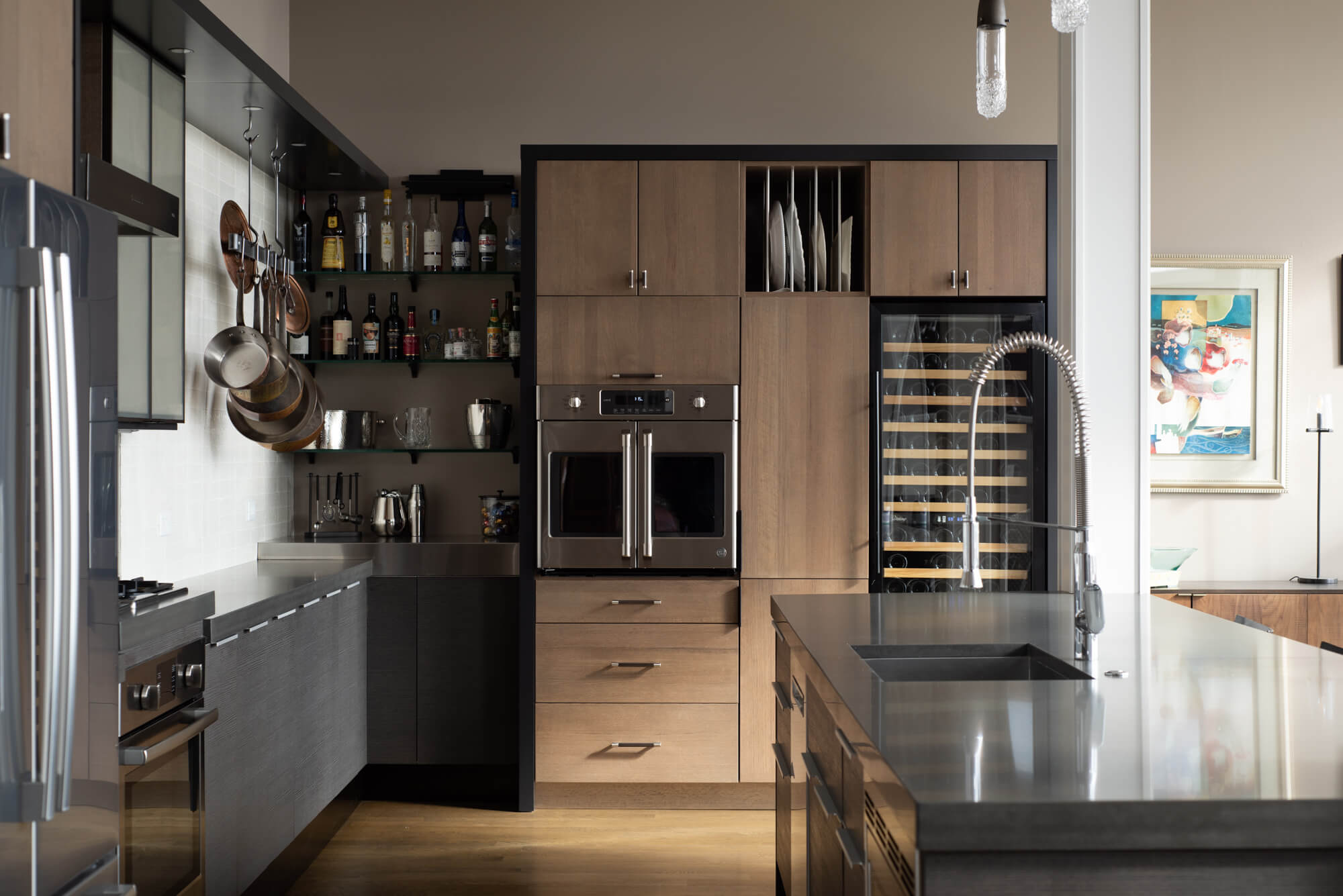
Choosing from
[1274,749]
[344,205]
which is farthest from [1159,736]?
[344,205]

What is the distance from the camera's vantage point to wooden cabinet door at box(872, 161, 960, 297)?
11.4 feet

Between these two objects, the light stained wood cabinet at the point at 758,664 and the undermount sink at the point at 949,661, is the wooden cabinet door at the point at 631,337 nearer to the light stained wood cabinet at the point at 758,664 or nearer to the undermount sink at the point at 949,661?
the light stained wood cabinet at the point at 758,664

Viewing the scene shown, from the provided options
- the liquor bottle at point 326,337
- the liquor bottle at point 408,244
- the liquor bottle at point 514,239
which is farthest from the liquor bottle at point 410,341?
the liquor bottle at point 514,239

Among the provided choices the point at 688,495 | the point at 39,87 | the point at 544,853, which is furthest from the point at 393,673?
the point at 39,87

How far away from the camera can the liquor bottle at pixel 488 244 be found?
152 inches

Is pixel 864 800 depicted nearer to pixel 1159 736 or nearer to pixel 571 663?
pixel 1159 736

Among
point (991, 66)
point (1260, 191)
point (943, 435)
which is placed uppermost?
point (1260, 191)

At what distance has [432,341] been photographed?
3986 mm

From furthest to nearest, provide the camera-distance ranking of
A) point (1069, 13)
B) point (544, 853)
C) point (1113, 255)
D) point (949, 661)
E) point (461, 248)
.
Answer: point (461, 248) < point (544, 853) < point (1113, 255) < point (949, 661) < point (1069, 13)

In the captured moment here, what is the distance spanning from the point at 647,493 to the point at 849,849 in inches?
82.9

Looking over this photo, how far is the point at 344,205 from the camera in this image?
402cm

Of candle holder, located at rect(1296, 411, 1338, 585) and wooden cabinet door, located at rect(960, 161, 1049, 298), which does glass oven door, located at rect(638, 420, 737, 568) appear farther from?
candle holder, located at rect(1296, 411, 1338, 585)

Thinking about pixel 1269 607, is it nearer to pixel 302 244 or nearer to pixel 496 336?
pixel 496 336

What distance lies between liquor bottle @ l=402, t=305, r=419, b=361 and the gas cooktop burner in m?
1.60
